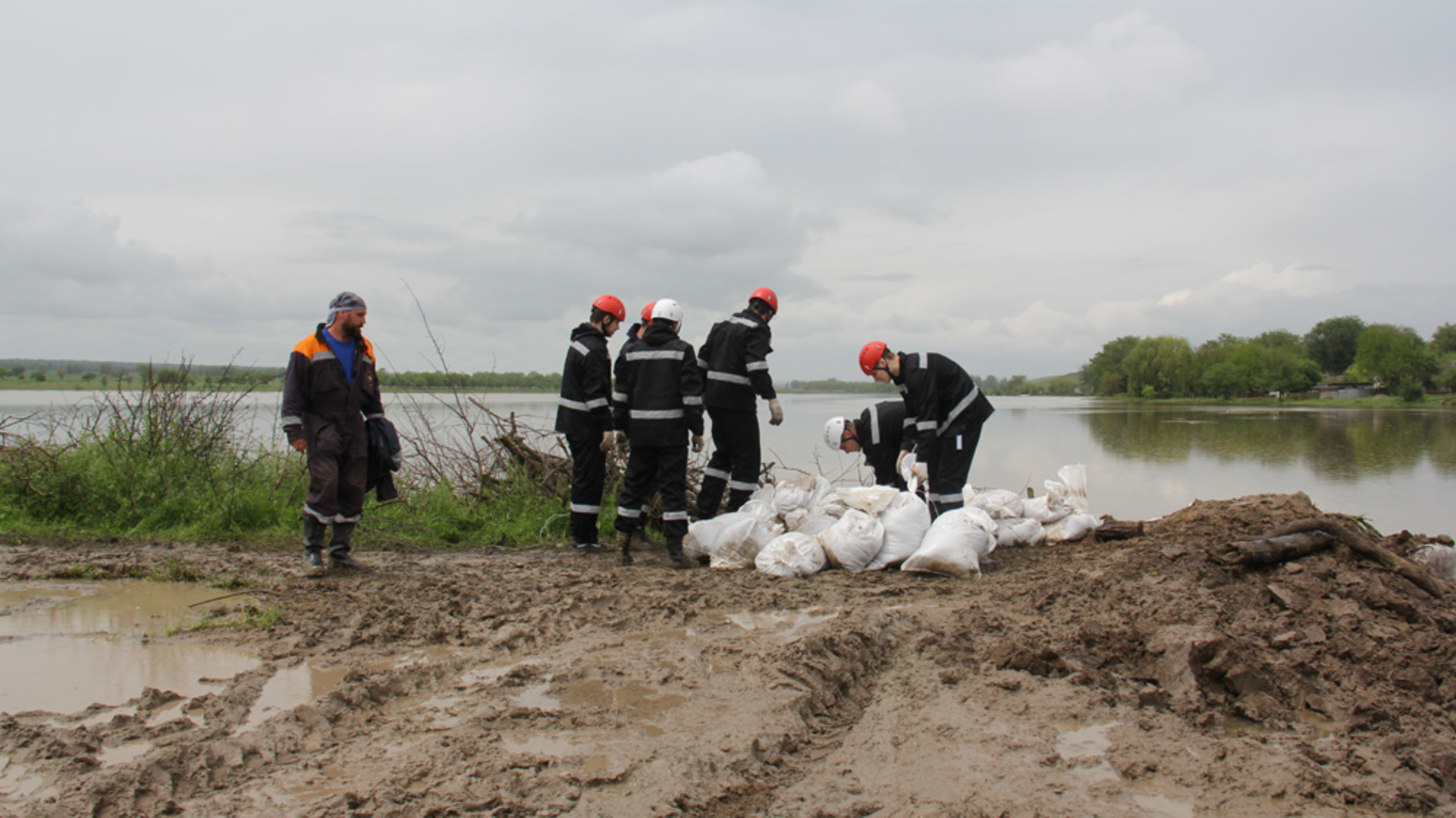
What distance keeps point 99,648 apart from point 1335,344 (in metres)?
90.8

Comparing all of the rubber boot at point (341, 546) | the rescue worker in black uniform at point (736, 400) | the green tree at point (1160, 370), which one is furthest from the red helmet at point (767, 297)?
the green tree at point (1160, 370)

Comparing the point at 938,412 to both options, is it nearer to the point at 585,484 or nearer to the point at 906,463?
the point at 906,463

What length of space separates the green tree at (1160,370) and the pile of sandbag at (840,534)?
6715 cm

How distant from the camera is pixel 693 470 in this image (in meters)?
7.55

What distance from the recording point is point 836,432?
733 centimetres

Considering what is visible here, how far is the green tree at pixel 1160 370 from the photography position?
64750 millimetres

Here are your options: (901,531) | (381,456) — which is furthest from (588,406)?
(901,531)

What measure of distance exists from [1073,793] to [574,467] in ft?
14.0

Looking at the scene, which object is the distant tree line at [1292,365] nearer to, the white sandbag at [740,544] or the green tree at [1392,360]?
the green tree at [1392,360]

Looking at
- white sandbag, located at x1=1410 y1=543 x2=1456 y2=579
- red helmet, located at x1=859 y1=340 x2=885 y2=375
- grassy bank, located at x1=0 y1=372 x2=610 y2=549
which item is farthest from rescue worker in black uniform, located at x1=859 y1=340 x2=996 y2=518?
grassy bank, located at x1=0 y1=372 x2=610 y2=549

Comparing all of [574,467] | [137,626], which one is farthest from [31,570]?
[574,467]

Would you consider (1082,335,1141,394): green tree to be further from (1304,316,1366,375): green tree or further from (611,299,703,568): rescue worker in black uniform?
(611,299,703,568): rescue worker in black uniform

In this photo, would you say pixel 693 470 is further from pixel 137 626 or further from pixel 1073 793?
pixel 1073 793

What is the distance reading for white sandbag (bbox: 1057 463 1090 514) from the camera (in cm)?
642
